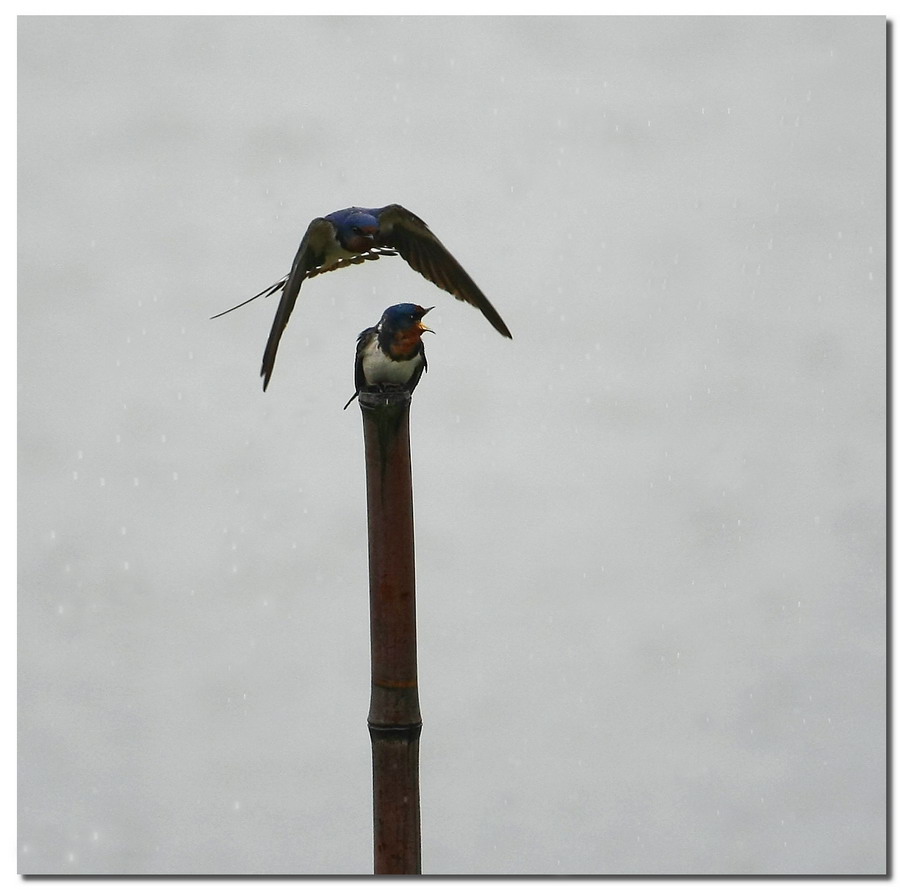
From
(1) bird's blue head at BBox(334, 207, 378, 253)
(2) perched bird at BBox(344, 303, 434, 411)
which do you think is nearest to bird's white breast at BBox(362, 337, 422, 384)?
(2) perched bird at BBox(344, 303, 434, 411)

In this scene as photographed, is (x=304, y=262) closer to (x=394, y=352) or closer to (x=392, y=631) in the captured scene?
(x=394, y=352)

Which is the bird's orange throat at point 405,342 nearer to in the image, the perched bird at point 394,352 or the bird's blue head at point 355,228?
the perched bird at point 394,352

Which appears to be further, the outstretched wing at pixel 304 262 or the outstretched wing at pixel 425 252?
the outstretched wing at pixel 425 252

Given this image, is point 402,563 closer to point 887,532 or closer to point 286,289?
point 286,289

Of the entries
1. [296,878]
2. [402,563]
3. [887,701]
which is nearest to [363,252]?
[402,563]

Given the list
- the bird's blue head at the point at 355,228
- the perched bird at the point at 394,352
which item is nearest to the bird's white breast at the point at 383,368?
the perched bird at the point at 394,352

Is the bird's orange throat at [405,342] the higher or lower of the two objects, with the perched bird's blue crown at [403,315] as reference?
lower
